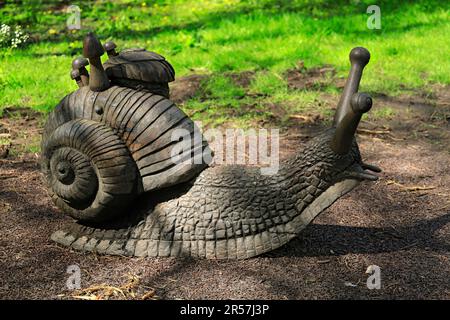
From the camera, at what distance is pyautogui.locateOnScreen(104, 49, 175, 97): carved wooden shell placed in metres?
3.96

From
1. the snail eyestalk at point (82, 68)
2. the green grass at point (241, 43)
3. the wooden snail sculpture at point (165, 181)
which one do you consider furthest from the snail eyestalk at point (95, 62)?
the green grass at point (241, 43)

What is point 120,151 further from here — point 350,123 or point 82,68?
point 350,123

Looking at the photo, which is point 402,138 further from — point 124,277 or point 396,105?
point 124,277

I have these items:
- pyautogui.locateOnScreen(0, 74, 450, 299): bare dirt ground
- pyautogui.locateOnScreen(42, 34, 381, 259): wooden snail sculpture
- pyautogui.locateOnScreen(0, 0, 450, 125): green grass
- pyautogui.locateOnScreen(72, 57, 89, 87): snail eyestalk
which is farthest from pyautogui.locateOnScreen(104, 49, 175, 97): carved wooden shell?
pyautogui.locateOnScreen(0, 0, 450, 125): green grass

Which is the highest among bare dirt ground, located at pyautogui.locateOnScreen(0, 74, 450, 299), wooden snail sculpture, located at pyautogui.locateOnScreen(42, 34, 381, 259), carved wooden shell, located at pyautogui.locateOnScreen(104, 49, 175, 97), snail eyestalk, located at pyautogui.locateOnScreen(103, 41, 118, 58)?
snail eyestalk, located at pyautogui.locateOnScreen(103, 41, 118, 58)

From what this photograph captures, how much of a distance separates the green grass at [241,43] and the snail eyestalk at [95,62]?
250 centimetres

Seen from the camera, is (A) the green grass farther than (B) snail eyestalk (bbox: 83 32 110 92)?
Yes

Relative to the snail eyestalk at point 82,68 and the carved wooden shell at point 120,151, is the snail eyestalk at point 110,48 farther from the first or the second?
the carved wooden shell at point 120,151

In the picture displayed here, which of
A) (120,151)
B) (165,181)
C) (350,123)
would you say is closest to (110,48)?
(120,151)

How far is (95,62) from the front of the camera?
386 centimetres

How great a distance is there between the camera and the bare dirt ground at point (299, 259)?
11.4 feet

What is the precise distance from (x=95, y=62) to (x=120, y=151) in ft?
1.96

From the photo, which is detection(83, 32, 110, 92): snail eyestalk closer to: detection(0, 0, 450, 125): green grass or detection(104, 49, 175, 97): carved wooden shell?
detection(104, 49, 175, 97): carved wooden shell

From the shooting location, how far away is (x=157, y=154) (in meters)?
3.81
